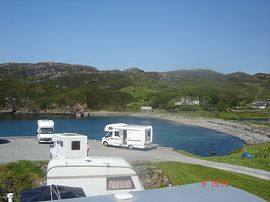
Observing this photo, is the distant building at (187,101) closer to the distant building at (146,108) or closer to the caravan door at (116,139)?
the distant building at (146,108)

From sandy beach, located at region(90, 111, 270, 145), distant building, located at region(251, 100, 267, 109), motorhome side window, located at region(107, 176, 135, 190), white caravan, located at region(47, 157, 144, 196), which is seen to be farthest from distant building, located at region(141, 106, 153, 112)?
motorhome side window, located at region(107, 176, 135, 190)

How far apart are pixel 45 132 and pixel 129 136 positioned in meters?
8.23

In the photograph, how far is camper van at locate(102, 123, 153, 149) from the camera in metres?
33.8

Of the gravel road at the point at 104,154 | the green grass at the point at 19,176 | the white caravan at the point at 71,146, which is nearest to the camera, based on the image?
the green grass at the point at 19,176

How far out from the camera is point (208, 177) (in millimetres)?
21797

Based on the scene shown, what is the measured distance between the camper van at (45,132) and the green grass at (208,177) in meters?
13.9

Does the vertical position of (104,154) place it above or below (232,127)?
above

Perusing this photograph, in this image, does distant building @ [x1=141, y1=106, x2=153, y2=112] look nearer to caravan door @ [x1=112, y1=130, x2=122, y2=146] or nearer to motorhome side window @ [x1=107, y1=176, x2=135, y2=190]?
caravan door @ [x1=112, y1=130, x2=122, y2=146]

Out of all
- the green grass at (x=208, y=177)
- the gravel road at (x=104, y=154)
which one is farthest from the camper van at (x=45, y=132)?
the green grass at (x=208, y=177)

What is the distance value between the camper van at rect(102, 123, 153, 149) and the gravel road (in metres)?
0.94

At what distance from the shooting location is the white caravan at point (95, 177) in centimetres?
1380

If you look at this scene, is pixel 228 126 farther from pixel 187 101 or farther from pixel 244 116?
pixel 187 101

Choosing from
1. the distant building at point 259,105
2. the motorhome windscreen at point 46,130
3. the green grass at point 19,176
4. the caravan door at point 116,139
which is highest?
the distant building at point 259,105

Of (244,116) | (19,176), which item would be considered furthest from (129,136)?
(244,116)
